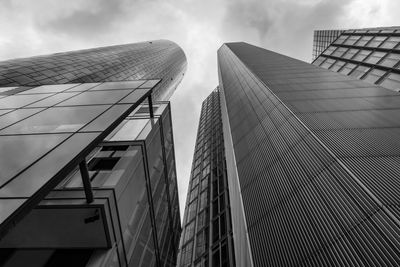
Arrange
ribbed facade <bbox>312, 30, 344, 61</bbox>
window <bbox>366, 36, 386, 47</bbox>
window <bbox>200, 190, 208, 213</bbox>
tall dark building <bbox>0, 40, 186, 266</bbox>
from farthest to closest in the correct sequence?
ribbed facade <bbox>312, 30, 344, 61</bbox>, window <bbox>366, 36, 386, 47</bbox>, window <bbox>200, 190, 208, 213</bbox>, tall dark building <bbox>0, 40, 186, 266</bbox>

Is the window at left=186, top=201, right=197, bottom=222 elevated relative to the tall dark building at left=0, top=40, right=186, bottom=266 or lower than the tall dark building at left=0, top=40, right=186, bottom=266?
lower

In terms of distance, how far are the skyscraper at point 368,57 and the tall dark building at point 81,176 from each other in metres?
23.8

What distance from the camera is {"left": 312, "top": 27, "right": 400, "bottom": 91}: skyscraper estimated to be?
27.0 m

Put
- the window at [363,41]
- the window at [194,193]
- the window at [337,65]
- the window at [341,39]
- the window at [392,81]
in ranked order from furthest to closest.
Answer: the window at [341,39] → the window at [363,41] → the window at [337,65] → the window at [194,193] → the window at [392,81]

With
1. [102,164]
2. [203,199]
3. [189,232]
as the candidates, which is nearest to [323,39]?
[203,199]

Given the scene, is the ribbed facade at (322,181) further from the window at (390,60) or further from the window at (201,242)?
the window at (390,60)

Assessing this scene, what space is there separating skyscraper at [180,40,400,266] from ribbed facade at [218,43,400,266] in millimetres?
27

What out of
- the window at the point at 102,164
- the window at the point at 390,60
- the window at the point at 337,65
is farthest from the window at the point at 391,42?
the window at the point at 102,164

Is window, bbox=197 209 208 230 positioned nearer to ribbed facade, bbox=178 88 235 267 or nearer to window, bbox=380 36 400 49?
ribbed facade, bbox=178 88 235 267

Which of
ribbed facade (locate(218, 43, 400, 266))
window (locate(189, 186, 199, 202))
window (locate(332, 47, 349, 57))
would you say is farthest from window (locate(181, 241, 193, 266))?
window (locate(332, 47, 349, 57))

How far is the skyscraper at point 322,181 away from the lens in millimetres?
6332

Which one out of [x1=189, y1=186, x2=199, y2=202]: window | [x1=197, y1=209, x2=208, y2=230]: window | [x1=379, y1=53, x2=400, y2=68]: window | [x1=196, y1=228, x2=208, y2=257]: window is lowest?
[x1=189, y1=186, x2=199, y2=202]: window

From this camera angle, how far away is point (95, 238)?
29.7ft

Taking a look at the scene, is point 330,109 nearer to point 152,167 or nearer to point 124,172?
point 152,167
